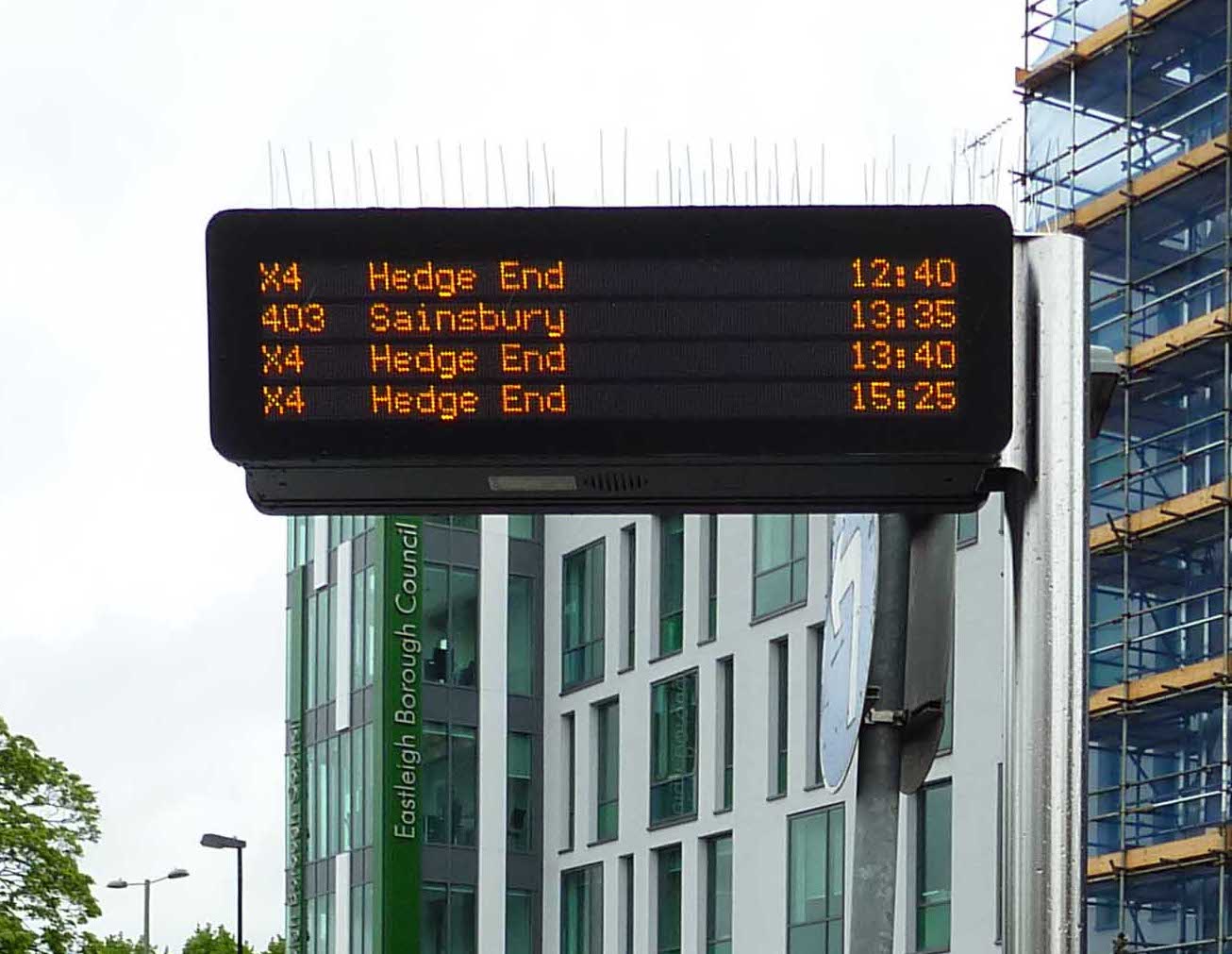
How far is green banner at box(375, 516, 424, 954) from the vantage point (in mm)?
46375

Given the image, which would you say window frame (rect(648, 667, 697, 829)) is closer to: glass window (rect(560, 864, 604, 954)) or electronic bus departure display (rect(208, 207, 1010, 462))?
glass window (rect(560, 864, 604, 954))

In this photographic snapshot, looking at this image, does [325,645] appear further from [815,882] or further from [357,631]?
[815,882]

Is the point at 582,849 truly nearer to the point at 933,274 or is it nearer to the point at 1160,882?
the point at 1160,882

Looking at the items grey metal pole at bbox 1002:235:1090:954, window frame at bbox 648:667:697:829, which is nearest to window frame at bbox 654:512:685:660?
window frame at bbox 648:667:697:829

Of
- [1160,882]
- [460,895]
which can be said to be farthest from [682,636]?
[1160,882]

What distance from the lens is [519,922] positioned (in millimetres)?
48406

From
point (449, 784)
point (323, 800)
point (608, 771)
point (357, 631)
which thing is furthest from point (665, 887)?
point (323, 800)

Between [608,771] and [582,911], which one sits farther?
[582,911]

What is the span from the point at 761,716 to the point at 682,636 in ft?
12.5

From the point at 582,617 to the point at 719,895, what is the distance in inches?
314

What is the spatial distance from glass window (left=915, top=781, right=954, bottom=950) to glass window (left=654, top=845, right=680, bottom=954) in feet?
28.0

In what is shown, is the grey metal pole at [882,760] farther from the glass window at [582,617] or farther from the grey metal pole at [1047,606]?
the glass window at [582,617]

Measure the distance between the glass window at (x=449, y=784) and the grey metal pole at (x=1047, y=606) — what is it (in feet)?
143

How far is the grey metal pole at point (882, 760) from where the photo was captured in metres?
5.01
